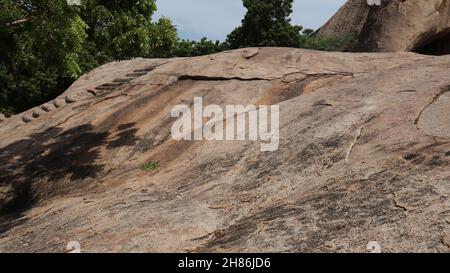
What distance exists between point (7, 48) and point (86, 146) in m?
4.32

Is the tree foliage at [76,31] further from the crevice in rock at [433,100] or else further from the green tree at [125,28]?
the crevice in rock at [433,100]

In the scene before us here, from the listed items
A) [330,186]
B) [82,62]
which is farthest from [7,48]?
[82,62]

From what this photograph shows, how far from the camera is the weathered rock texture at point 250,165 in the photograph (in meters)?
6.41

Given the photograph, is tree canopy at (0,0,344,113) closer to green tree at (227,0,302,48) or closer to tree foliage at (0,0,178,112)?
tree foliage at (0,0,178,112)

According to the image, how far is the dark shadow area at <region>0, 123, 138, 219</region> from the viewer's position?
10844 millimetres

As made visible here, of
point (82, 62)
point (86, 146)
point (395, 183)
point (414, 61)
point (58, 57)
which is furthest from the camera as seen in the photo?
point (82, 62)

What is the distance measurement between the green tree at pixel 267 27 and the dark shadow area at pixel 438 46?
48.5ft

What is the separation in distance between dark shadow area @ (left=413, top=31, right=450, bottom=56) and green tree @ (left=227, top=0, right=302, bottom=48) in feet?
48.5

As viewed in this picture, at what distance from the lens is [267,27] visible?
38469mm

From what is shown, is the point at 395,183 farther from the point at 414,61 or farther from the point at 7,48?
the point at 7,48

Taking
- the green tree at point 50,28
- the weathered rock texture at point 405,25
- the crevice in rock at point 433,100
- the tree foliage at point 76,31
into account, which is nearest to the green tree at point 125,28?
the tree foliage at point 76,31

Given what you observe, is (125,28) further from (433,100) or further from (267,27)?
(267,27)

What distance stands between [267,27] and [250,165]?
30.6 m

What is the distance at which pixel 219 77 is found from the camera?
14211 mm
